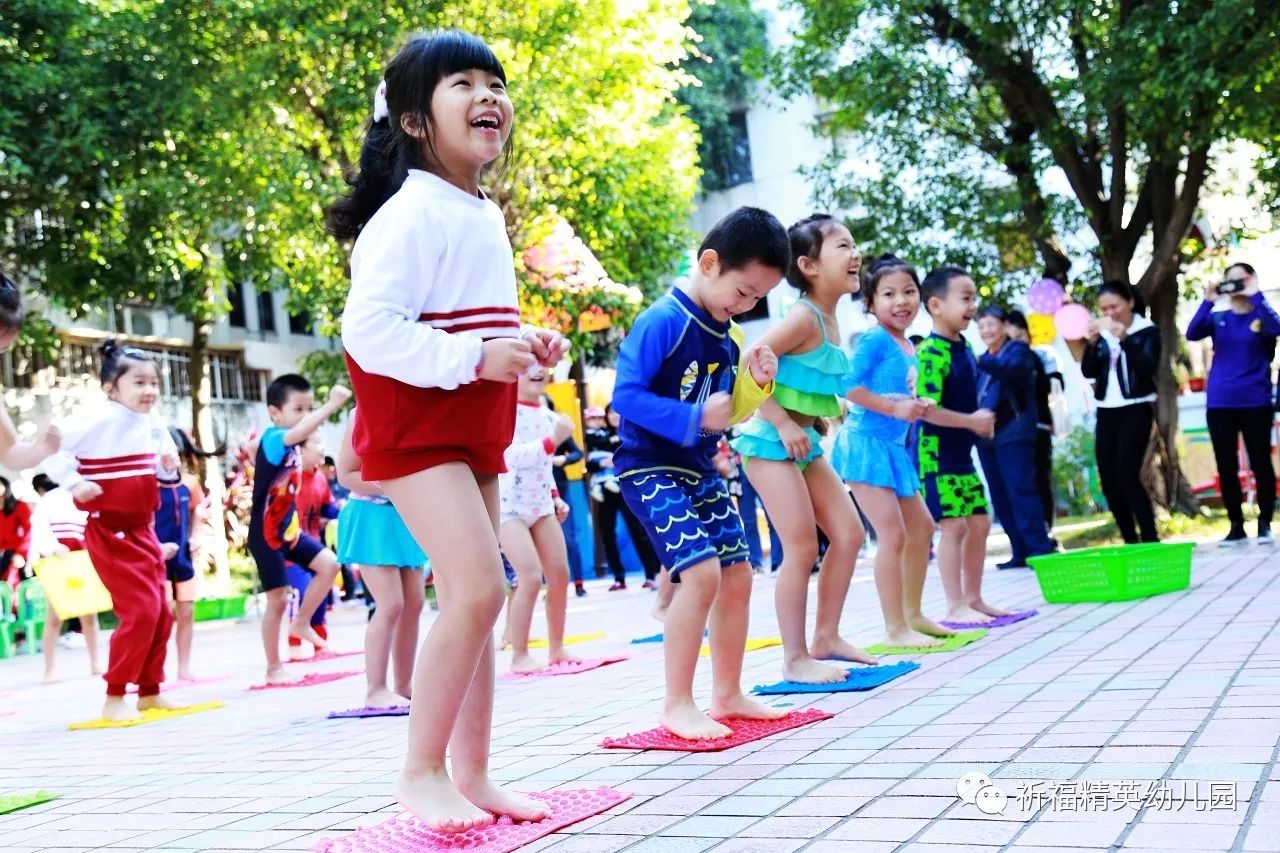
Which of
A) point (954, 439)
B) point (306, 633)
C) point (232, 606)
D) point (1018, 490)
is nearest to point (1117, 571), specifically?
point (954, 439)

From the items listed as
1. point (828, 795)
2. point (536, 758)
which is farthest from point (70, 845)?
point (828, 795)

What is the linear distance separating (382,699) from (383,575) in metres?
0.54

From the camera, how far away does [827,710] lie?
462cm

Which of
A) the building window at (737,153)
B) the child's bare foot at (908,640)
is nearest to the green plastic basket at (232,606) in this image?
the child's bare foot at (908,640)

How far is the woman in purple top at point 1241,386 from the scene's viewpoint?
33.2ft

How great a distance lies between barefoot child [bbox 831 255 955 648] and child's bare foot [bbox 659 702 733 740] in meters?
1.85

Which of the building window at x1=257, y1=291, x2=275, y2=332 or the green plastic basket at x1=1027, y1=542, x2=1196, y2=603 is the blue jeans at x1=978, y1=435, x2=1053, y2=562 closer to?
the green plastic basket at x1=1027, y1=542, x2=1196, y2=603

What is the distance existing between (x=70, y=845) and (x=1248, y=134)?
489 inches

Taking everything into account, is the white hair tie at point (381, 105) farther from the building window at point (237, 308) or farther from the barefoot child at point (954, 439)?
the building window at point (237, 308)

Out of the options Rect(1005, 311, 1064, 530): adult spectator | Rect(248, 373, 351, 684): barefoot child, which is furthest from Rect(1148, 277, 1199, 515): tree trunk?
Rect(248, 373, 351, 684): barefoot child

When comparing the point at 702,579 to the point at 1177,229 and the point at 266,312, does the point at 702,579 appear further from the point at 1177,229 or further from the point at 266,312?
the point at 266,312

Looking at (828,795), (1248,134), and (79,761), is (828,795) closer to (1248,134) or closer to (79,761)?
(79,761)

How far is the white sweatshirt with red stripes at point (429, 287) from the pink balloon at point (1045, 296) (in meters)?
11.0

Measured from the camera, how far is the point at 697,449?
4406mm
